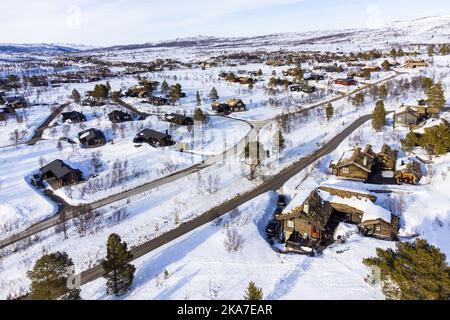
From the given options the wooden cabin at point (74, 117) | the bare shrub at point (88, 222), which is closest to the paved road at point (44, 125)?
the wooden cabin at point (74, 117)

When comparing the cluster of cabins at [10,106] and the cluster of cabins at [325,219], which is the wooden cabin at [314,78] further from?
the cluster of cabins at [10,106]

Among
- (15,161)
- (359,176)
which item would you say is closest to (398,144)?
(359,176)

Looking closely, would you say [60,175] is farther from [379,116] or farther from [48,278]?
[379,116]

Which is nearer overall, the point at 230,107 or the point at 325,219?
the point at 325,219

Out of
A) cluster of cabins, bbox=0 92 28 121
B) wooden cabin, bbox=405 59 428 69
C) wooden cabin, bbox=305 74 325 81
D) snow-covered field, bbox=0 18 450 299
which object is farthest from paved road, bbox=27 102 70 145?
wooden cabin, bbox=405 59 428 69

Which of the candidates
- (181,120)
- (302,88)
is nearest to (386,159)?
(181,120)
